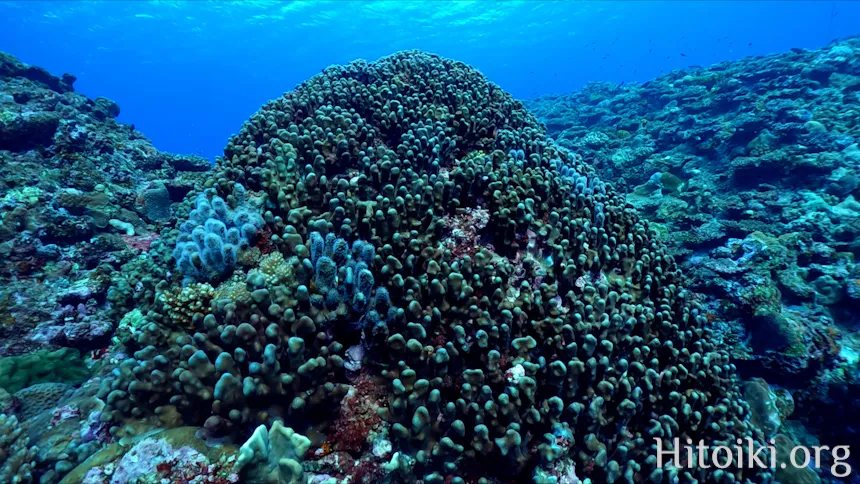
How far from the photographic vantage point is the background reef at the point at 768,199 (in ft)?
21.1

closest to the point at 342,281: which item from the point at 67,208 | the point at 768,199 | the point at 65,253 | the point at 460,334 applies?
the point at 460,334

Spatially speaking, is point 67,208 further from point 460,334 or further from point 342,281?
point 460,334

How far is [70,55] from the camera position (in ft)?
268

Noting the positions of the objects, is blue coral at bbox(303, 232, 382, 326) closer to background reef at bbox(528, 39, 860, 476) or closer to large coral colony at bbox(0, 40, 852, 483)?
large coral colony at bbox(0, 40, 852, 483)

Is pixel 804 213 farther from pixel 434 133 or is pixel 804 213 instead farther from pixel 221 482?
pixel 221 482

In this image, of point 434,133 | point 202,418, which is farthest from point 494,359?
point 434,133

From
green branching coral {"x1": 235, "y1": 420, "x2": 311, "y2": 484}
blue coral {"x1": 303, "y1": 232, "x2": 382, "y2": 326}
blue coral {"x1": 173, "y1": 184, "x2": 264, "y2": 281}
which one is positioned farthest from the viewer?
blue coral {"x1": 173, "y1": 184, "x2": 264, "y2": 281}

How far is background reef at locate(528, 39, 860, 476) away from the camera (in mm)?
6434

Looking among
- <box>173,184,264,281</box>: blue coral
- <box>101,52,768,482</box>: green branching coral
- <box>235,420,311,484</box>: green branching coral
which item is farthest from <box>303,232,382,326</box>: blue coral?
<box>235,420,311,484</box>: green branching coral

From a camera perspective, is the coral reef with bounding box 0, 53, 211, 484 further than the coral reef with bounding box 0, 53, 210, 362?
No

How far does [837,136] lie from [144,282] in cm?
1997

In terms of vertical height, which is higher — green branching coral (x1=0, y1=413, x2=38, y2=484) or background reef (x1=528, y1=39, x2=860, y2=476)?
background reef (x1=528, y1=39, x2=860, y2=476)

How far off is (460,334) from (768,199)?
41.1 feet

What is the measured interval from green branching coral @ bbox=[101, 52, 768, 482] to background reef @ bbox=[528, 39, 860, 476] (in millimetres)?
2623
